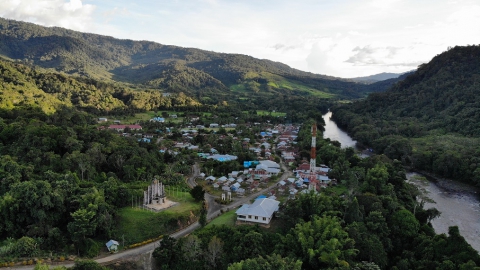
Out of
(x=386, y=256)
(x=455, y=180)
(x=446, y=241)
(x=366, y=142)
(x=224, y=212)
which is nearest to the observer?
(x=446, y=241)

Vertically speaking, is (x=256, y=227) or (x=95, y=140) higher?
(x=95, y=140)

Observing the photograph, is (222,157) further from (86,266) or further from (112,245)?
(86,266)

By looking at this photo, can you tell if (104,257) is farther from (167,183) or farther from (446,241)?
(446,241)

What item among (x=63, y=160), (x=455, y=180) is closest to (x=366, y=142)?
(x=455, y=180)

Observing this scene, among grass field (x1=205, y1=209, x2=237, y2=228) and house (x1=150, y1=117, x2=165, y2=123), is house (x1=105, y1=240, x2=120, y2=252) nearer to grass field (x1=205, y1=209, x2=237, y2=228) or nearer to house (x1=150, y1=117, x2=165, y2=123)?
grass field (x1=205, y1=209, x2=237, y2=228)

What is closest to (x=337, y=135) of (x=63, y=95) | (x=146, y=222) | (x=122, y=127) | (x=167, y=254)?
(x=122, y=127)
